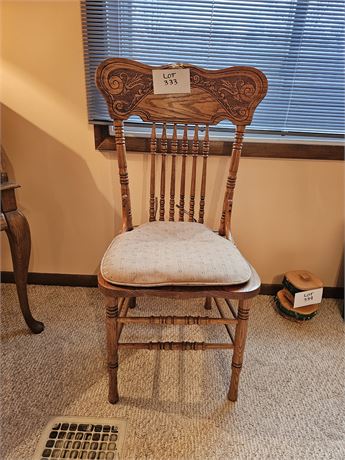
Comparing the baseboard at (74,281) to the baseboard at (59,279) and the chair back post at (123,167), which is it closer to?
the baseboard at (59,279)

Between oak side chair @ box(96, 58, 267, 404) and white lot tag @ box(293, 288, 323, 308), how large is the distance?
0.45 meters

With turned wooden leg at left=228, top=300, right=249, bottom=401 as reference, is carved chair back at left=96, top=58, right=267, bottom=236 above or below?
above

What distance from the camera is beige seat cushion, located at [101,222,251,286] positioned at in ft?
2.47

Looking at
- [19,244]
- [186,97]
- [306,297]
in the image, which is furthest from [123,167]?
[306,297]

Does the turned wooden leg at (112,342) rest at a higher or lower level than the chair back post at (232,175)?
lower

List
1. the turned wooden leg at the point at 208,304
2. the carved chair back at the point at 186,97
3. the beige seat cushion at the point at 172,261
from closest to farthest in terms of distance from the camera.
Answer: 1. the beige seat cushion at the point at 172,261
2. the carved chair back at the point at 186,97
3. the turned wooden leg at the point at 208,304

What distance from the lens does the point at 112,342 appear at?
849 mm

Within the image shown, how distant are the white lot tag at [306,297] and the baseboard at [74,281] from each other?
0.20m

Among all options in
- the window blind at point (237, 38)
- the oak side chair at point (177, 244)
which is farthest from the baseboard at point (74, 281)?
the window blind at point (237, 38)

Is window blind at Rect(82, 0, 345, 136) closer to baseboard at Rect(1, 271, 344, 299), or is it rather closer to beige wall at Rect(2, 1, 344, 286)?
beige wall at Rect(2, 1, 344, 286)

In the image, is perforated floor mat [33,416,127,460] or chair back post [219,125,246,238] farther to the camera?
chair back post [219,125,246,238]

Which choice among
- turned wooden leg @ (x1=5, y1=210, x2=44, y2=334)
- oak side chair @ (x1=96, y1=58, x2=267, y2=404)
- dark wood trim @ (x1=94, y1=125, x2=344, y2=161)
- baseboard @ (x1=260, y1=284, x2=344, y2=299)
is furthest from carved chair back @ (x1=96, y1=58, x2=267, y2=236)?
baseboard @ (x1=260, y1=284, x2=344, y2=299)

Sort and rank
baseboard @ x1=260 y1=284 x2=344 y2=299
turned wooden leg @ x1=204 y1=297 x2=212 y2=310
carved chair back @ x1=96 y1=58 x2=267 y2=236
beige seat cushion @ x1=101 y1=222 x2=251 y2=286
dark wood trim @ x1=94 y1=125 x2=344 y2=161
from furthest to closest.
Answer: baseboard @ x1=260 y1=284 x2=344 y2=299
turned wooden leg @ x1=204 y1=297 x2=212 y2=310
dark wood trim @ x1=94 y1=125 x2=344 y2=161
carved chair back @ x1=96 y1=58 x2=267 y2=236
beige seat cushion @ x1=101 y1=222 x2=251 y2=286

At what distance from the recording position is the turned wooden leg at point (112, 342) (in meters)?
0.81
